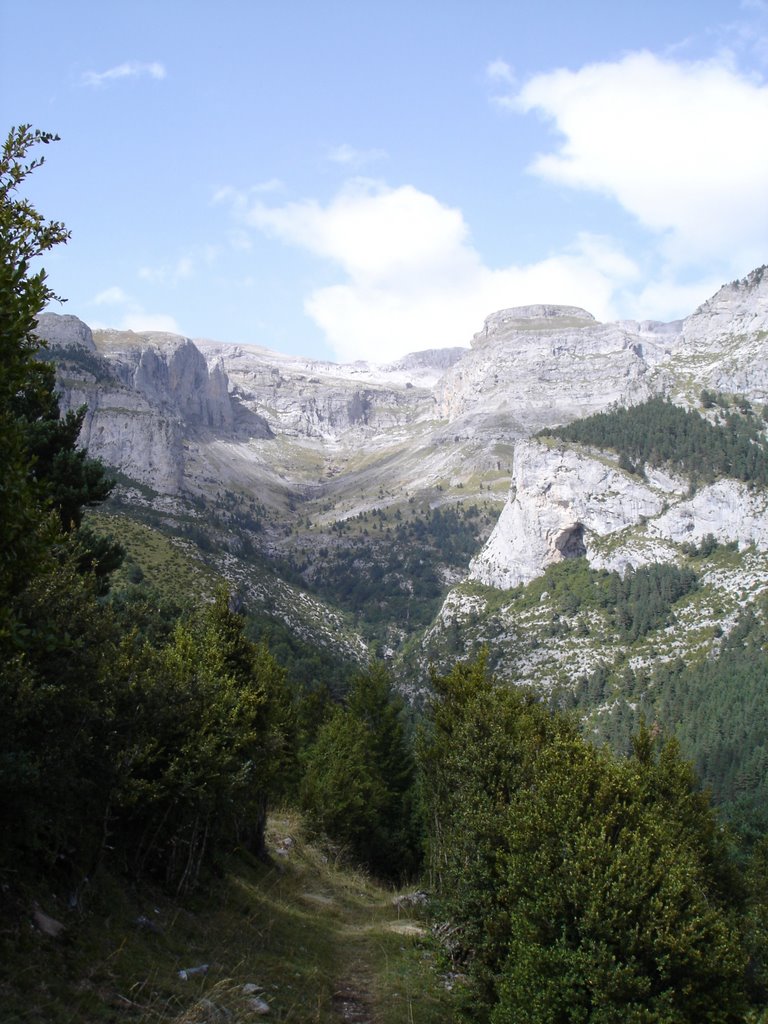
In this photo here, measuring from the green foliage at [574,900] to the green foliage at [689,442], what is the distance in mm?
153266

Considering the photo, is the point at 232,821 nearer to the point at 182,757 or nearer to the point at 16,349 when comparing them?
the point at 182,757

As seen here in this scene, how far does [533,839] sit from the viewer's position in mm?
19359

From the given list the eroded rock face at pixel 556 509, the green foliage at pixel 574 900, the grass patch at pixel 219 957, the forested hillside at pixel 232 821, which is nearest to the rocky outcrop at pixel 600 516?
the eroded rock face at pixel 556 509

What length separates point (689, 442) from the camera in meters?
176

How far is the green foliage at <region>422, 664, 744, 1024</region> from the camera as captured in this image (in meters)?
15.8

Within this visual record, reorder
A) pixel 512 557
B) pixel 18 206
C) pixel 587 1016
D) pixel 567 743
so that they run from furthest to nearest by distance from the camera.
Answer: pixel 512 557
pixel 567 743
pixel 587 1016
pixel 18 206

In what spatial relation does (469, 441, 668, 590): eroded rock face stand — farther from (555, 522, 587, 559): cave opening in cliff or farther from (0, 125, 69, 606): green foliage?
(0, 125, 69, 606): green foliage

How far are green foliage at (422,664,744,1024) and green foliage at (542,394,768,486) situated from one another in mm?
153266

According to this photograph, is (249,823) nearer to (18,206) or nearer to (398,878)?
(398,878)

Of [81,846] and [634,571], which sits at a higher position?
[634,571]

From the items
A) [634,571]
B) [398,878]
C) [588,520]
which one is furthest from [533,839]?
[588,520]

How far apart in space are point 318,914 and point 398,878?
21.5m

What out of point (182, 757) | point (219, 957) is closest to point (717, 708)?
point (219, 957)

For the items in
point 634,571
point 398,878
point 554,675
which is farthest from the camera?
point 634,571
